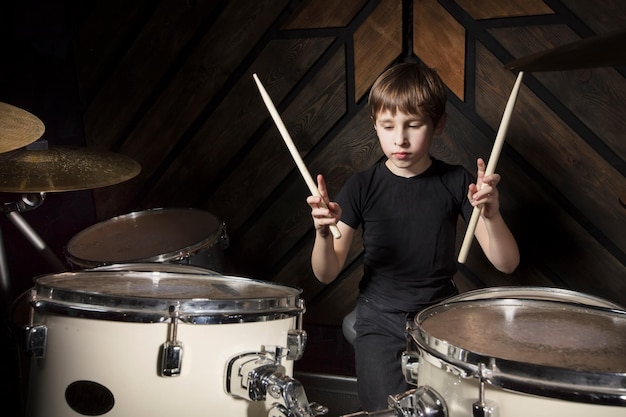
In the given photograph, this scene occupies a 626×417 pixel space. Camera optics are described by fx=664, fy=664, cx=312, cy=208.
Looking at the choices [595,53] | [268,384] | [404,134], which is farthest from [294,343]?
[595,53]

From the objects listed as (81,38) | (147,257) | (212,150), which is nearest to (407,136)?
(147,257)

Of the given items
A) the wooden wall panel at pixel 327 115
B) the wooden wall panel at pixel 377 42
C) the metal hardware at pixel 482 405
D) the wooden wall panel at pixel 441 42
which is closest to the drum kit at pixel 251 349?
the metal hardware at pixel 482 405

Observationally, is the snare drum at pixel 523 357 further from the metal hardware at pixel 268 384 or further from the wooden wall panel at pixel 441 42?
the wooden wall panel at pixel 441 42

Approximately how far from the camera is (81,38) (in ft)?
7.50

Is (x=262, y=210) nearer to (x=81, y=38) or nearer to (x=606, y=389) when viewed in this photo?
(x=81, y=38)

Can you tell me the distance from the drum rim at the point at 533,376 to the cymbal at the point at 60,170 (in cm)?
107

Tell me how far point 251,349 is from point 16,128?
678 millimetres

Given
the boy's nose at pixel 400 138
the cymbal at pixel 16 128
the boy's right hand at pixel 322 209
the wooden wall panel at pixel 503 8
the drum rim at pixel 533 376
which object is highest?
the wooden wall panel at pixel 503 8

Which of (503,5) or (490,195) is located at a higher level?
(503,5)

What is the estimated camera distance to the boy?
1.45m

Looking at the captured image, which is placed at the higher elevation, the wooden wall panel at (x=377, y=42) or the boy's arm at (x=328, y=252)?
the wooden wall panel at (x=377, y=42)

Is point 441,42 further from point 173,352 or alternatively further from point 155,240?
point 173,352

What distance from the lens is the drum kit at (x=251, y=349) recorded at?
0.85m

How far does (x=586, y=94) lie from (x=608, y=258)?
447 millimetres
